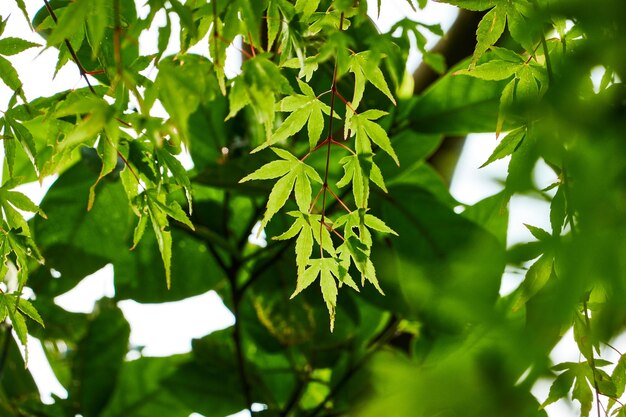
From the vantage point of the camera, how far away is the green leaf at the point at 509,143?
0.57 metres

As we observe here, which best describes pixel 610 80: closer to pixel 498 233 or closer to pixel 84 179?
pixel 498 233

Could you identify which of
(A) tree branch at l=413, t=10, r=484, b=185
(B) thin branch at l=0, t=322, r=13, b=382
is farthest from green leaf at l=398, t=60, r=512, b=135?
(B) thin branch at l=0, t=322, r=13, b=382

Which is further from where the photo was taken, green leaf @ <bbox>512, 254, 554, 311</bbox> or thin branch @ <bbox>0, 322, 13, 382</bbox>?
thin branch @ <bbox>0, 322, 13, 382</bbox>

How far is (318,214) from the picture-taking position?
0.70m

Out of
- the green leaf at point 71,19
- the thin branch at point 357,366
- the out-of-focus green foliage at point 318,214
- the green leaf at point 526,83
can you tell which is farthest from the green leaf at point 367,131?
the thin branch at point 357,366

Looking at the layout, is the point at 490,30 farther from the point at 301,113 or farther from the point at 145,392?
the point at 145,392

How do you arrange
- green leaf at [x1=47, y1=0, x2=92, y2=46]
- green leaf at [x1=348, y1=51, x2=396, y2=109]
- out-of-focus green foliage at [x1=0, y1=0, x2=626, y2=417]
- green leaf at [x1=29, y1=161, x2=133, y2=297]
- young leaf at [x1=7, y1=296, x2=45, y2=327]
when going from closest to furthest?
out-of-focus green foliage at [x1=0, y1=0, x2=626, y2=417], green leaf at [x1=47, y1=0, x2=92, y2=46], green leaf at [x1=348, y1=51, x2=396, y2=109], young leaf at [x1=7, y1=296, x2=45, y2=327], green leaf at [x1=29, y1=161, x2=133, y2=297]

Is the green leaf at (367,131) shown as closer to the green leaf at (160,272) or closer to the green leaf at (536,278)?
the green leaf at (536,278)

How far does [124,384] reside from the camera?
4.13ft

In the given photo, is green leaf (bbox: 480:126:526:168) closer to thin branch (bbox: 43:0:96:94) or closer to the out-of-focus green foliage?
the out-of-focus green foliage

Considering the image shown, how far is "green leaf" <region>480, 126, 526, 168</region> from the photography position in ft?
1.86

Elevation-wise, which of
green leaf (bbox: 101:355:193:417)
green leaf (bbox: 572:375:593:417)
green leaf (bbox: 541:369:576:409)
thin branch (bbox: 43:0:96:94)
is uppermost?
thin branch (bbox: 43:0:96:94)

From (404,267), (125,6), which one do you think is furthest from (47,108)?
(404,267)

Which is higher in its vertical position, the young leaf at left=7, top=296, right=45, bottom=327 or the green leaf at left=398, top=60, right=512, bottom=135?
the green leaf at left=398, top=60, right=512, bottom=135
